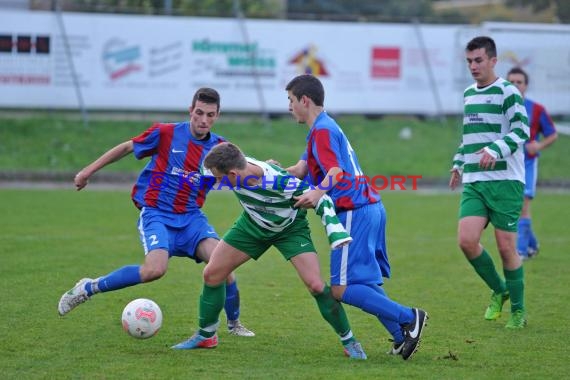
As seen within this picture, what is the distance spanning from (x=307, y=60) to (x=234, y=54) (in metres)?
1.79

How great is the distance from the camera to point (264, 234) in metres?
6.54

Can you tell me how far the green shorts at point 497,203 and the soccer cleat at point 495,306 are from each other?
67 centimetres

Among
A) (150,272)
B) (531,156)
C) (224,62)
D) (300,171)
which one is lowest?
(224,62)

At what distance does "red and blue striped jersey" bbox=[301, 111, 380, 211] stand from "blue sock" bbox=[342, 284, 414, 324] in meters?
0.56

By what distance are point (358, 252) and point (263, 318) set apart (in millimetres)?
1825

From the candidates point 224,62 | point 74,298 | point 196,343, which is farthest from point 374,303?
point 224,62

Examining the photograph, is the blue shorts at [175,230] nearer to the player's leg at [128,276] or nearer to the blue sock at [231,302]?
the player's leg at [128,276]

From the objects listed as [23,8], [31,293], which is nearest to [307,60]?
[23,8]

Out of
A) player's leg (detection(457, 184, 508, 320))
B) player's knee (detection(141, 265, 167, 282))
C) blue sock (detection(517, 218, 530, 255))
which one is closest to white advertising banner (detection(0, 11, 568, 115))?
blue sock (detection(517, 218, 530, 255))

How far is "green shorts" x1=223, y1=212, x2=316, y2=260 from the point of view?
6508 mm

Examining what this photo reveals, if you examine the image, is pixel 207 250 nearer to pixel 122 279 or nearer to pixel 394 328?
pixel 122 279

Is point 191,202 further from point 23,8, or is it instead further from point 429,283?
point 23,8

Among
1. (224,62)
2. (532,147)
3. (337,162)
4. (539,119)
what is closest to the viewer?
(337,162)

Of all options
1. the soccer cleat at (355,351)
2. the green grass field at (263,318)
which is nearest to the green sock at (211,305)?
the green grass field at (263,318)
